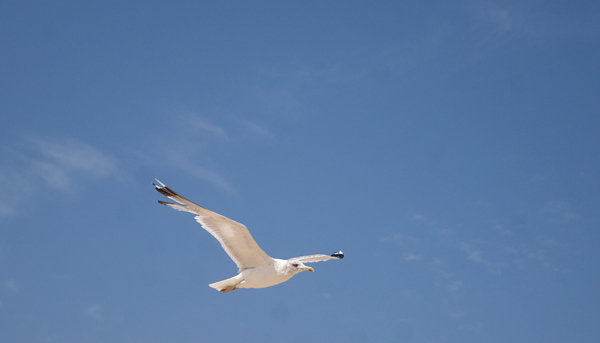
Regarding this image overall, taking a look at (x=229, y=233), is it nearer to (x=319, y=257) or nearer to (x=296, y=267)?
(x=296, y=267)

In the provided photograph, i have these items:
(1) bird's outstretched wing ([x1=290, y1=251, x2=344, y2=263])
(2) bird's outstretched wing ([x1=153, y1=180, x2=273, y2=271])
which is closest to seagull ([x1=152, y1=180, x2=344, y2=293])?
(2) bird's outstretched wing ([x1=153, y1=180, x2=273, y2=271])

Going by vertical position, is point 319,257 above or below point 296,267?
above

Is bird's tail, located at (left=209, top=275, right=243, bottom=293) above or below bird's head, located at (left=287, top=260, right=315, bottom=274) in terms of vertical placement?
below

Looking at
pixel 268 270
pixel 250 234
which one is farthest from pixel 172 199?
pixel 268 270

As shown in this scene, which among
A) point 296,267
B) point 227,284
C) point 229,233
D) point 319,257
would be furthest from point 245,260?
point 319,257

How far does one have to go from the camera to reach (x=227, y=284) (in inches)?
629

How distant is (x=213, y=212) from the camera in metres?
14.8

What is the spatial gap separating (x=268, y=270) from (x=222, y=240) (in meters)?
1.75

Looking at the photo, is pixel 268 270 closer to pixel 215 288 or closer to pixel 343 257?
pixel 215 288

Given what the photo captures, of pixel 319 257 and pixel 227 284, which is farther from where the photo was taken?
pixel 319 257

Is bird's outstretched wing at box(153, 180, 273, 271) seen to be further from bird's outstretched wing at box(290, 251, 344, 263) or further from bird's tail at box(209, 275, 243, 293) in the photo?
bird's outstretched wing at box(290, 251, 344, 263)

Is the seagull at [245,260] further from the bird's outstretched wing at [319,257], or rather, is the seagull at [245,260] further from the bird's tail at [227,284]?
the bird's outstretched wing at [319,257]

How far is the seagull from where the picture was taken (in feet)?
50.7

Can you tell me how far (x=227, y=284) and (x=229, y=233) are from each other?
1.61 metres
